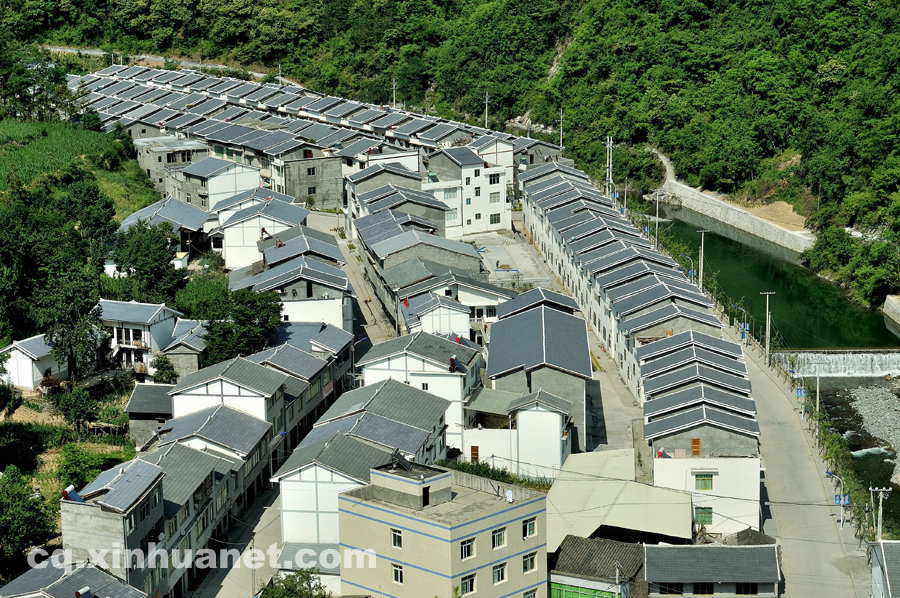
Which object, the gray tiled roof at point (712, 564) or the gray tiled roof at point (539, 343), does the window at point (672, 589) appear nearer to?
the gray tiled roof at point (712, 564)

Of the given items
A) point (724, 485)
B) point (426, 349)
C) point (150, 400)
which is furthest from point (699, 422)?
point (150, 400)

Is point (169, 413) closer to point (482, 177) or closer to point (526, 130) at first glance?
point (482, 177)

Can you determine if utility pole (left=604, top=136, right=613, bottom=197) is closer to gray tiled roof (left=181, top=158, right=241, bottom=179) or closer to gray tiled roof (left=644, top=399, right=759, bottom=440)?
gray tiled roof (left=181, top=158, right=241, bottom=179)

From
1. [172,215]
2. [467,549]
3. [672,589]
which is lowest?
[672,589]

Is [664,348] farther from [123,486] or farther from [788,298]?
[788,298]

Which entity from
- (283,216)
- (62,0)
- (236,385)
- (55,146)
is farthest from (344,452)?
(62,0)

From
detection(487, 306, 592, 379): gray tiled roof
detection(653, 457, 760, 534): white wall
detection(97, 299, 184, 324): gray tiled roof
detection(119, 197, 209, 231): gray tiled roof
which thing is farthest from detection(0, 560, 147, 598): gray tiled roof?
detection(119, 197, 209, 231): gray tiled roof
